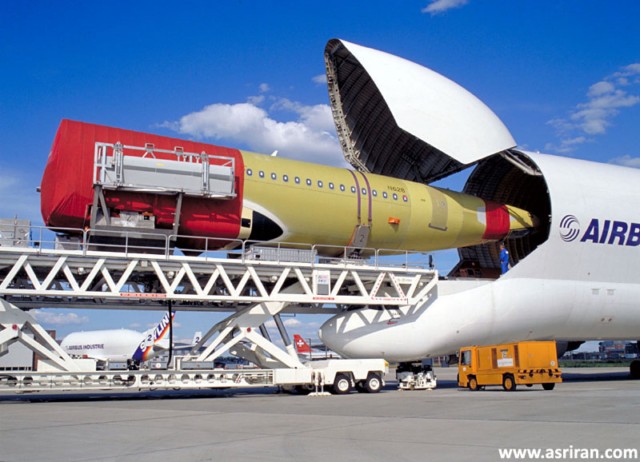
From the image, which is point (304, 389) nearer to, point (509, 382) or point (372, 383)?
point (372, 383)

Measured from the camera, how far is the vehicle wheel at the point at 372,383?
26.8 meters

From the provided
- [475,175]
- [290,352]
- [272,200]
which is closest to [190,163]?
[272,200]

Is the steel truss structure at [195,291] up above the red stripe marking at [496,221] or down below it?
below

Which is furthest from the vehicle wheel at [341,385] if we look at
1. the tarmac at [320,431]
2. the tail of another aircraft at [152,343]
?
the tail of another aircraft at [152,343]

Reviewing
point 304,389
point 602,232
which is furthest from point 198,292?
point 602,232

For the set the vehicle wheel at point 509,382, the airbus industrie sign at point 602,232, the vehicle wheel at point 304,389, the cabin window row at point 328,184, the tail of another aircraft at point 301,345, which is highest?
the cabin window row at point 328,184

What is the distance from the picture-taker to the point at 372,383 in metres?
26.8

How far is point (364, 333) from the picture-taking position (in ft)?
90.3

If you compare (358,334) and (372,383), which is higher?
(358,334)

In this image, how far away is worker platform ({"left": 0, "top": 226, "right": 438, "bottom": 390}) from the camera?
22266 mm

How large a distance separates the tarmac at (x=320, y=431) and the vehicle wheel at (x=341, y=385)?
7.07 metres

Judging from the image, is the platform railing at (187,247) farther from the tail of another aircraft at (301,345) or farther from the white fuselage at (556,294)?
the tail of another aircraft at (301,345)

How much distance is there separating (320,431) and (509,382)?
1575cm

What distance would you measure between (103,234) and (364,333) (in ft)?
37.3
